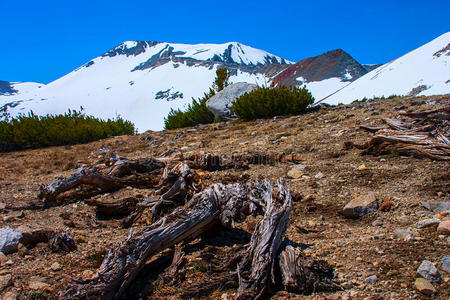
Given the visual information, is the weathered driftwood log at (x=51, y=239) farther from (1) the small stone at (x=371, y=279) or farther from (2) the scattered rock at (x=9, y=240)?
(1) the small stone at (x=371, y=279)

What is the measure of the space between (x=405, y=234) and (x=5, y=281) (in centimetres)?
334

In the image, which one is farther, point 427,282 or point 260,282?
point 260,282

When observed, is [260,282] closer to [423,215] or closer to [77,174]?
[423,215]

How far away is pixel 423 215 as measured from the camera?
317 centimetres

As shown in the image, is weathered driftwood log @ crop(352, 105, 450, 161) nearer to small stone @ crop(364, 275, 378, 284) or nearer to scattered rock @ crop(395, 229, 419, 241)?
scattered rock @ crop(395, 229, 419, 241)

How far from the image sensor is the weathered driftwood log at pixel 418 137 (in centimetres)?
472

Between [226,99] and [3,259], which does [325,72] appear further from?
[3,259]

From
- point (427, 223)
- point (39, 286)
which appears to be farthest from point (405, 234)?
point (39, 286)

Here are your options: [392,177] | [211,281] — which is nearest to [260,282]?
[211,281]

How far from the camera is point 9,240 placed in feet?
10.0

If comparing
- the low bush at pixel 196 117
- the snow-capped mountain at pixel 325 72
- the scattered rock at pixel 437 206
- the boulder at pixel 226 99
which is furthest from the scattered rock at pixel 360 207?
the snow-capped mountain at pixel 325 72

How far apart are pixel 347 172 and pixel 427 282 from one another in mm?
2803

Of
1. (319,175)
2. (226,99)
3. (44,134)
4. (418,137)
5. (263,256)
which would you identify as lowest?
(263,256)

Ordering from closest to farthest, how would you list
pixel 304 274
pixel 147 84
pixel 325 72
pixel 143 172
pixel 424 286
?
pixel 424 286
pixel 304 274
pixel 143 172
pixel 325 72
pixel 147 84
